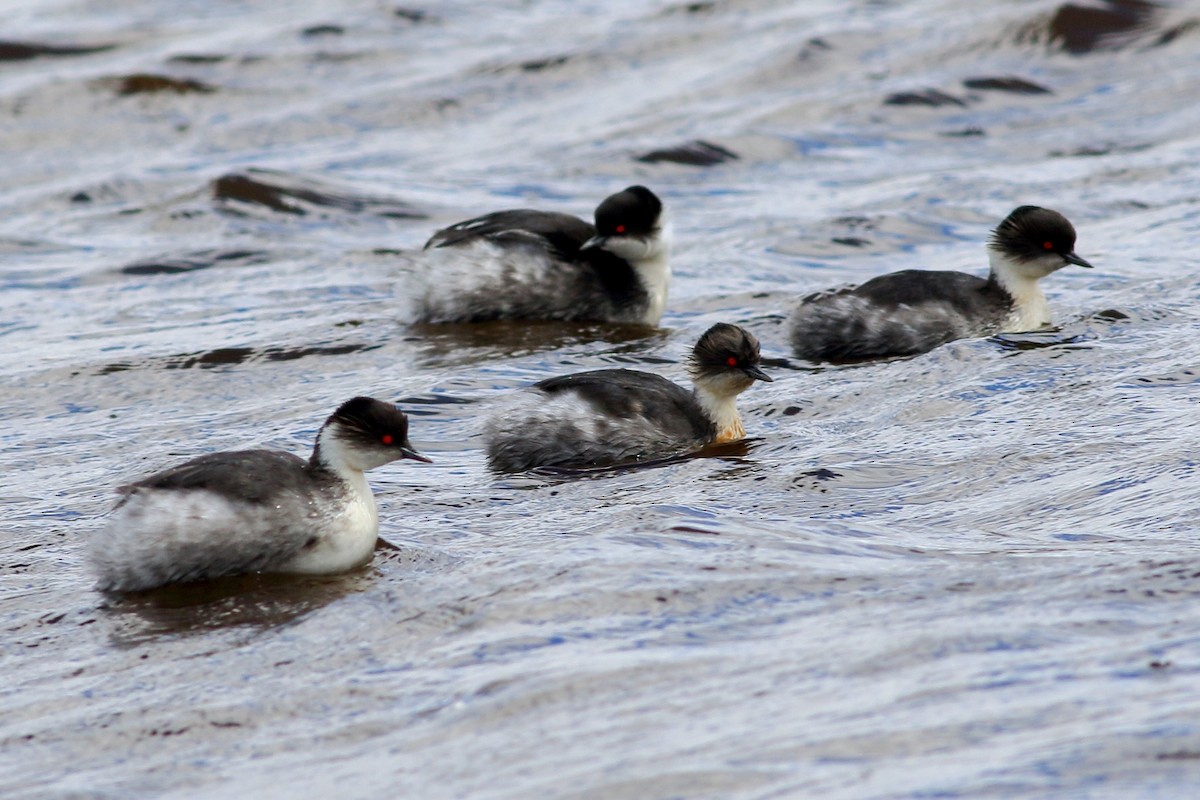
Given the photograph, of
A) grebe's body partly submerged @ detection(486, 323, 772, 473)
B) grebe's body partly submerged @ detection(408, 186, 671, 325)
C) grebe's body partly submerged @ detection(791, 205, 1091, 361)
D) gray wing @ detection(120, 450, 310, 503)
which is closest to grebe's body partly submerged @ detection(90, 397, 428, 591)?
gray wing @ detection(120, 450, 310, 503)

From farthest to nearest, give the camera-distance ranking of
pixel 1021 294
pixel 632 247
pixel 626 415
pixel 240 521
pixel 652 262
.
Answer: pixel 652 262 < pixel 632 247 < pixel 1021 294 < pixel 626 415 < pixel 240 521

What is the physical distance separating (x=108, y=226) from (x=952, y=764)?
1081 centimetres

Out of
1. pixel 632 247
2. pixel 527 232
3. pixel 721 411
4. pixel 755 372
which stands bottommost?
pixel 721 411

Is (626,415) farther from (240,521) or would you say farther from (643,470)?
(240,521)

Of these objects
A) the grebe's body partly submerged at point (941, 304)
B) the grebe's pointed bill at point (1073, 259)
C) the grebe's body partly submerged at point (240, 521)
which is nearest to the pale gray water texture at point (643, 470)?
the grebe's body partly submerged at point (240, 521)

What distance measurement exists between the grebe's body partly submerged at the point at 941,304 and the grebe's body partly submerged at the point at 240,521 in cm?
364

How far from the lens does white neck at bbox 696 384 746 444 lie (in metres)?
8.09

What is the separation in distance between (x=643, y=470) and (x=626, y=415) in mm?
272

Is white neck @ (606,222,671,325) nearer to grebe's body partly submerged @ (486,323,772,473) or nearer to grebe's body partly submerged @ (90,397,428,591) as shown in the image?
grebe's body partly submerged @ (486,323,772,473)

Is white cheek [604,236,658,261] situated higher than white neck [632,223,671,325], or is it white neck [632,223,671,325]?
white cheek [604,236,658,261]

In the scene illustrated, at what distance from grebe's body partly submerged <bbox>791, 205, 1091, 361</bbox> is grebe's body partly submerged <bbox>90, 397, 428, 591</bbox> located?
364cm

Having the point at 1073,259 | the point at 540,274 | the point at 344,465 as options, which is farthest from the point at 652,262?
the point at 344,465

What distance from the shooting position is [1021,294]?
980 cm

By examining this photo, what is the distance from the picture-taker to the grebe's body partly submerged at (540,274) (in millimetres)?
10727
